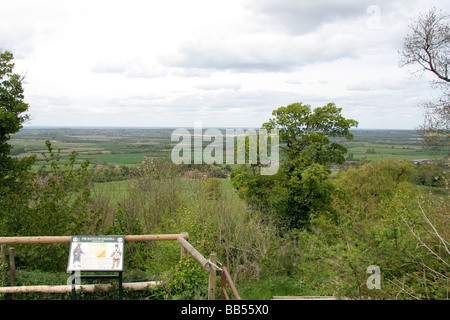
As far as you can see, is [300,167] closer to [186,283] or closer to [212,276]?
[186,283]

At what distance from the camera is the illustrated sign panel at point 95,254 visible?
5.50 metres

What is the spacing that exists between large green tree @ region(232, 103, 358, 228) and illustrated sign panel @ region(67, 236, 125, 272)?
59.4 feet

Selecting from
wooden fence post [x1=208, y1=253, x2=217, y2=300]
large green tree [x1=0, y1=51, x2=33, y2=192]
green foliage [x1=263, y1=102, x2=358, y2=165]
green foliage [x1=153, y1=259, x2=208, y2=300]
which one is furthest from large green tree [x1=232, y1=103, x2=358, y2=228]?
wooden fence post [x1=208, y1=253, x2=217, y2=300]

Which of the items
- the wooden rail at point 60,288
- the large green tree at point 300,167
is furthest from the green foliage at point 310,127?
the wooden rail at point 60,288

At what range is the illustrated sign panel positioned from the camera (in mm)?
5500

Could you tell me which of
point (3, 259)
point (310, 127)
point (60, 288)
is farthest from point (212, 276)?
point (310, 127)

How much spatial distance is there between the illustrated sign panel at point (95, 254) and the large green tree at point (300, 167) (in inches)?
713

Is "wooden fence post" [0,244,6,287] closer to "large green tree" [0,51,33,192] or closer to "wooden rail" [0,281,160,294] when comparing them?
"wooden rail" [0,281,160,294]

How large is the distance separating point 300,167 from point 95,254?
1969 centimetres

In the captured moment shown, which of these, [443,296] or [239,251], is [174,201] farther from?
[443,296]

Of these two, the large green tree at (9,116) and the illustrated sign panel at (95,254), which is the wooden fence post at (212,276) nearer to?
the illustrated sign panel at (95,254)

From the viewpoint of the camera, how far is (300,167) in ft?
78.0

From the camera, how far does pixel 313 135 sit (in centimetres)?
2420

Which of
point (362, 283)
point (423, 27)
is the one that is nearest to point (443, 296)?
point (362, 283)
